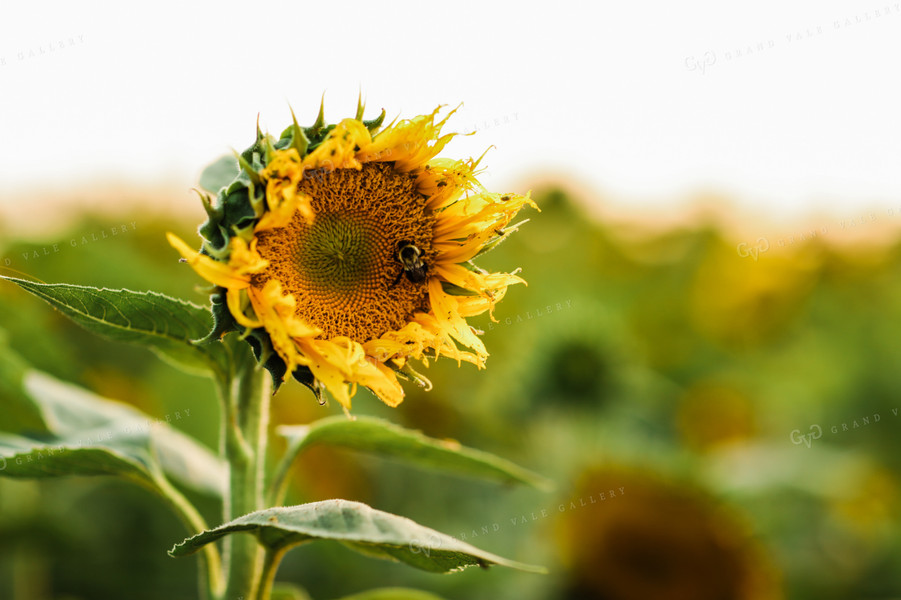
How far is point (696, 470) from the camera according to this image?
389 cm

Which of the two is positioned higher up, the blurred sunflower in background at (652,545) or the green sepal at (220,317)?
the blurred sunflower in background at (652,545)

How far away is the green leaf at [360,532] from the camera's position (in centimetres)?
91

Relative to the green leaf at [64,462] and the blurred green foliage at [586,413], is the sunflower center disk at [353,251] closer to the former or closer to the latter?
the green leaf at [64,462]

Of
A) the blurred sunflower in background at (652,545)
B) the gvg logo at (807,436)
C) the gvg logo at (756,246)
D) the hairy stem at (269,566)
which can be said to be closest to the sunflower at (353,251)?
the hairy stem at (269,566)

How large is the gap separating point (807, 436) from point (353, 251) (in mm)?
4307

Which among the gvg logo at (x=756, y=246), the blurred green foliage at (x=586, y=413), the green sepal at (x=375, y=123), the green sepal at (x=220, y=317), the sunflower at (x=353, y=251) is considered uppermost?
the gvg logo at (x=756, y=246)

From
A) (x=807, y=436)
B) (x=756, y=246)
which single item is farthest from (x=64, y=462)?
(x=756, y=246)

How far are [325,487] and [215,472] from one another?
77.8 inches

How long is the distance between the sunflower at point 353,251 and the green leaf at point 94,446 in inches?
11.4

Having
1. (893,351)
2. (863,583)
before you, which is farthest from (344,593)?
(893,351)

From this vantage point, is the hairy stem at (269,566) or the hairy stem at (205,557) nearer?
the hairy stem at (269,566)

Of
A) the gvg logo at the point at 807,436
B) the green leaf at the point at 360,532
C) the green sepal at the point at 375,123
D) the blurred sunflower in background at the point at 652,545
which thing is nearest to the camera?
the green leaf at the point at 360,532

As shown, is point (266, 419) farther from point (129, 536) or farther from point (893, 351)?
point (893, 351)

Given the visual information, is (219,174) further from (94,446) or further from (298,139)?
(94,446)
